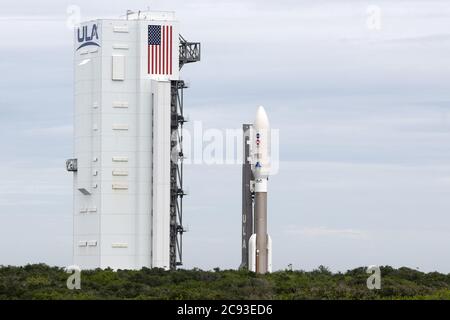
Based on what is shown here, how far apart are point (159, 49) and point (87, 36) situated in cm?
513

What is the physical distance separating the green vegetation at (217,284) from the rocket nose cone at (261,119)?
929cm

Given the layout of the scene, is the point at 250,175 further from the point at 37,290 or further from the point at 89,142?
the point at 37,290

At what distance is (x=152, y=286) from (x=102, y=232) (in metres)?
23.6

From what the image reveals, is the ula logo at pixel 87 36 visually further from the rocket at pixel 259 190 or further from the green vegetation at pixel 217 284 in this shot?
the green vegetation at pixel 217 284

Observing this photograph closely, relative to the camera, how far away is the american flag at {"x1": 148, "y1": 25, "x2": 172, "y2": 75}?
98938 millimetres

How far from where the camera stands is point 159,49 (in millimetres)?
99188

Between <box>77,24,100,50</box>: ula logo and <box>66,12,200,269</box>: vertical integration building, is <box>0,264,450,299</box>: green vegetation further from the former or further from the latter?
<box>77,24,100,50</box>: ula logo

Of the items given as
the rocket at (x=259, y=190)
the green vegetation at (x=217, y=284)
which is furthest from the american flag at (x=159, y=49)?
the green vegetation at (x=217, y=284)

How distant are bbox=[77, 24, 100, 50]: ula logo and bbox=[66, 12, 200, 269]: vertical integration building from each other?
0.07 m

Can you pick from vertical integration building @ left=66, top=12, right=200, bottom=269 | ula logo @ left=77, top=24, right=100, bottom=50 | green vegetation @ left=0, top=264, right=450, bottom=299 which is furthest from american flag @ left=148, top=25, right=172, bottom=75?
green vegetation @ left=0, top=264, right=450, bottom=299
